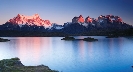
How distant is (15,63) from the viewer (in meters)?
45.6

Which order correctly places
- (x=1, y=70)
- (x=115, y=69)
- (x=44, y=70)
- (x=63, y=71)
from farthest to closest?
(x=115, y=69) < (x=63, y=71) < (x=44, y=70) < (x=1, y=70)

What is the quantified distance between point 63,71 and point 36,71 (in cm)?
918

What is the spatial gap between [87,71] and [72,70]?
3405mm

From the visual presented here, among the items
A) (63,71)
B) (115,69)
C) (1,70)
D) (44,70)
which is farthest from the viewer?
(115,69)

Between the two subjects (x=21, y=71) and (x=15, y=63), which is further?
(x=15, y=63)

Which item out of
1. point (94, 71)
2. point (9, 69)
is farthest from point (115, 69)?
point (9, 69)

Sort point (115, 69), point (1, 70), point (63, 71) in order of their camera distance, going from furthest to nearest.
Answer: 1. point (115, 69)
2. point (63, 71)
3. point (1, 70)

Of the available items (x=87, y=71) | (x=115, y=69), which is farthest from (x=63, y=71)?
(x=115, y=69)

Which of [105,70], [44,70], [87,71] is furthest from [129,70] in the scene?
[44,70]

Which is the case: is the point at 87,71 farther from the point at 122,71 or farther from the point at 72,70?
the point at 122,71

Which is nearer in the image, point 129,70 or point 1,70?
point 1,70

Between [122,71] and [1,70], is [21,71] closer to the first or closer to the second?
[1,70]

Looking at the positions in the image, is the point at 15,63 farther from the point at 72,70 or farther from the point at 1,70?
the point at 72,70

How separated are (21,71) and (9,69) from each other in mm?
2205
